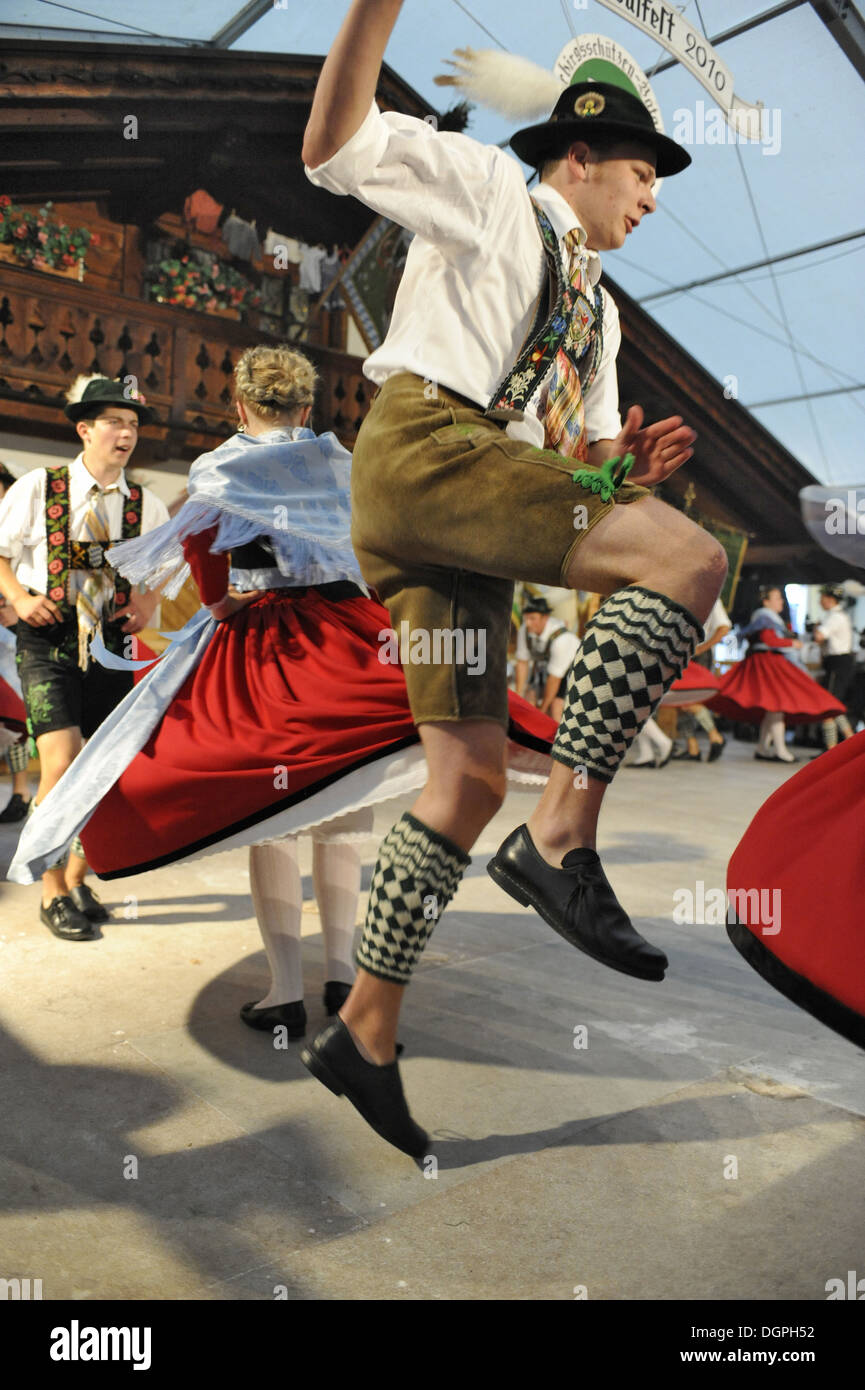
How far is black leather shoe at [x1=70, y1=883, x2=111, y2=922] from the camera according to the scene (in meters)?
3.61

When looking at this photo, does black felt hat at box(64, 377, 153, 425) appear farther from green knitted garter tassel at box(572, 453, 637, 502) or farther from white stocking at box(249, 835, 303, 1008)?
green knitted garter tassel at box(572, 453, 637, 502)

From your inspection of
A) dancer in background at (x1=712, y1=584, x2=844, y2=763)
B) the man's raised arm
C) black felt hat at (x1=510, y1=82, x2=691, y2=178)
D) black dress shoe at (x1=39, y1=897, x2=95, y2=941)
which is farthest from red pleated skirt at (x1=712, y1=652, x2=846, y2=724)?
the man's raised arm

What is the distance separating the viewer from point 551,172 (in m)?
1.87

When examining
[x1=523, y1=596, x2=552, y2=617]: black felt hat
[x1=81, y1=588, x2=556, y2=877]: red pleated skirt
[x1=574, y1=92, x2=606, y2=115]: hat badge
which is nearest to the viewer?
[x1=574, y1=92, x2=606, y2=115]: hat badge

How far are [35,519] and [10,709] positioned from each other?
1110mm

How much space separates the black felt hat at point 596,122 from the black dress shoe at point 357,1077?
1497 mm

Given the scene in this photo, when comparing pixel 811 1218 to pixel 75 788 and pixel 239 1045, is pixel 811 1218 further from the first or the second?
pixel 75 788

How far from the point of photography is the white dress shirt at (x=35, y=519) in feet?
12.0

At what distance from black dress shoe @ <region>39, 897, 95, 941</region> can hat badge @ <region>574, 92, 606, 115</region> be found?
2.68 meters

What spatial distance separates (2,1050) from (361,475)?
159 cm

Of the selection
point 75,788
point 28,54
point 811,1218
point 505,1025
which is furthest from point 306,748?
point 28,54

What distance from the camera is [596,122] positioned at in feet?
→ 5.76

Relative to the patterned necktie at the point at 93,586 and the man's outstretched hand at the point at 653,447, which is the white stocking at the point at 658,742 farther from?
the man's outstretched hand at the point at 653,447

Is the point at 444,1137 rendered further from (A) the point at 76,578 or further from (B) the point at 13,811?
→ (B) the point at 13,811
